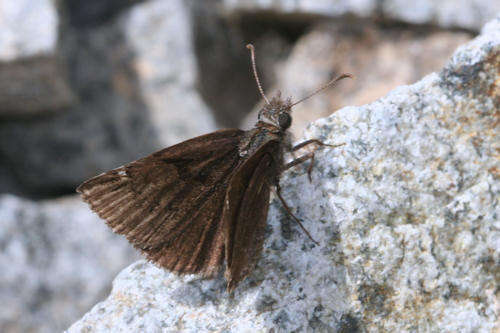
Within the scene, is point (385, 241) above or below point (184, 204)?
below

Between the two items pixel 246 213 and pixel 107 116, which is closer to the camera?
pixel 246 213

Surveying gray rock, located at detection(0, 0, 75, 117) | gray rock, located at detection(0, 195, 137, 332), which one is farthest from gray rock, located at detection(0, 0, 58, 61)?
gray rock, located at detection(0, 195, 137, 332)

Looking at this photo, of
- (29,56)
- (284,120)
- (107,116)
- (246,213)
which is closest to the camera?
(246,213)

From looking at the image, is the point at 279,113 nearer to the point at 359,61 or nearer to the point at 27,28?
the point at 359,61

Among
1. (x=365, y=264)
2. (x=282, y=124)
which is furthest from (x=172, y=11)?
(x=365, y=264)

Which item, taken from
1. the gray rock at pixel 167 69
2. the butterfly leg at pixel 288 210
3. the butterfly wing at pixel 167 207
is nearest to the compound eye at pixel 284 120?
the butterfly leg at pixel 288 210

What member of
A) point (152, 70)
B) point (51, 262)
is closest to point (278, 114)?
point (51, 262)

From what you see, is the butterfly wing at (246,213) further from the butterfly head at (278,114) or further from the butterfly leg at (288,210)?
the butterfly head at (278,114)
